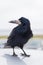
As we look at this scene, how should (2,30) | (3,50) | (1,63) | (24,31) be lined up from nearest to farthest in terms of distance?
(1,63), (24,31), (3,50), (2,30)

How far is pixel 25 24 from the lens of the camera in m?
1.27

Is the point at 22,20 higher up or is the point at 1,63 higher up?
the point at 22,20

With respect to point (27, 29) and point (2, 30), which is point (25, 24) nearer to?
point (27, 29)

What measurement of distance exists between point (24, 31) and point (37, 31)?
71 cm

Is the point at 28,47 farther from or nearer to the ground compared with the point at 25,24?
nearer to the ground

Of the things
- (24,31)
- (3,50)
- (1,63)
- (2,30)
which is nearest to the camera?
(1,63)

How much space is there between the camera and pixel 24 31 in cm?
123

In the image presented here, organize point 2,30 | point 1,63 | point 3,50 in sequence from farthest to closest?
1. point 2,30
2. point 3,50
3. point 1,63

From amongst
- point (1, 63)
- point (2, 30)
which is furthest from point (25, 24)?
point (2, 30)

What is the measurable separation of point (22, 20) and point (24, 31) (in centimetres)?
8

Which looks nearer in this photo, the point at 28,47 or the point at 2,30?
the point at 28,47

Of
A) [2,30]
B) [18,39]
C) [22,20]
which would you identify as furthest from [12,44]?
[2,30]

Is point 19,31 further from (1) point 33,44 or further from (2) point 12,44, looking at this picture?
(1) point 33,44

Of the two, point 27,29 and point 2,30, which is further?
point 2,30
